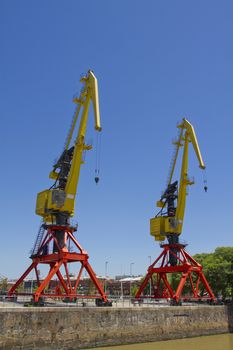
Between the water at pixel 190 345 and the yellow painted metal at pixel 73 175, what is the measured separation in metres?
13.0

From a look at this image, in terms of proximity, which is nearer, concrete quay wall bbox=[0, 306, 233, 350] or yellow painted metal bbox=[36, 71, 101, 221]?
concrete quay wall bbox=[0, 306, 233, 350]

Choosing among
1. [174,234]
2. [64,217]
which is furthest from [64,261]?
[174,234]

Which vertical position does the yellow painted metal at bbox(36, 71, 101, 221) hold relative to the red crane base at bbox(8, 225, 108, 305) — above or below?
above

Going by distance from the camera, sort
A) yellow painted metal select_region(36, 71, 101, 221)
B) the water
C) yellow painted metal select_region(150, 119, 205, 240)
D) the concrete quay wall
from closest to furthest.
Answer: the concrete quay wall → the water → yellow painted metal select_region(36, 71, 101, 221) → yellow painted metal select_region(150, 119, 205, 240)

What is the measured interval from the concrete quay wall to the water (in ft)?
2.39

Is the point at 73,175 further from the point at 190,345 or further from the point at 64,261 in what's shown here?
the point at 190,345

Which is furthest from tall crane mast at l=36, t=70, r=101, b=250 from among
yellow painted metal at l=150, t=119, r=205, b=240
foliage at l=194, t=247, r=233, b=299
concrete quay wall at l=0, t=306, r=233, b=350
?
foliage at l=194, t=247, r=233, b=299

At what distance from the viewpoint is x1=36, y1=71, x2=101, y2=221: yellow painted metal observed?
35.2 metres

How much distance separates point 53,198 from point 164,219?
16405mm

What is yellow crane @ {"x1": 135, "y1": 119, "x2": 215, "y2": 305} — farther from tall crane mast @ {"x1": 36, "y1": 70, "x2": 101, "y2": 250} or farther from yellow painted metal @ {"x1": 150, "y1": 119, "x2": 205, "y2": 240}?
tall crane mast @ {"x1": 36, "y1": 70, "x2": 101, "y2": 250}

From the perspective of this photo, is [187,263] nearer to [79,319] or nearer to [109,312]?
[109,312]

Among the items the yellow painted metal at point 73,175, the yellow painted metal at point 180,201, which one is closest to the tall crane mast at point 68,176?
the yellow painted metal at point 73,175

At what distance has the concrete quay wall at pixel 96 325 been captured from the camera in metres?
23.9

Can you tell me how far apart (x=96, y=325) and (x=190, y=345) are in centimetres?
847
